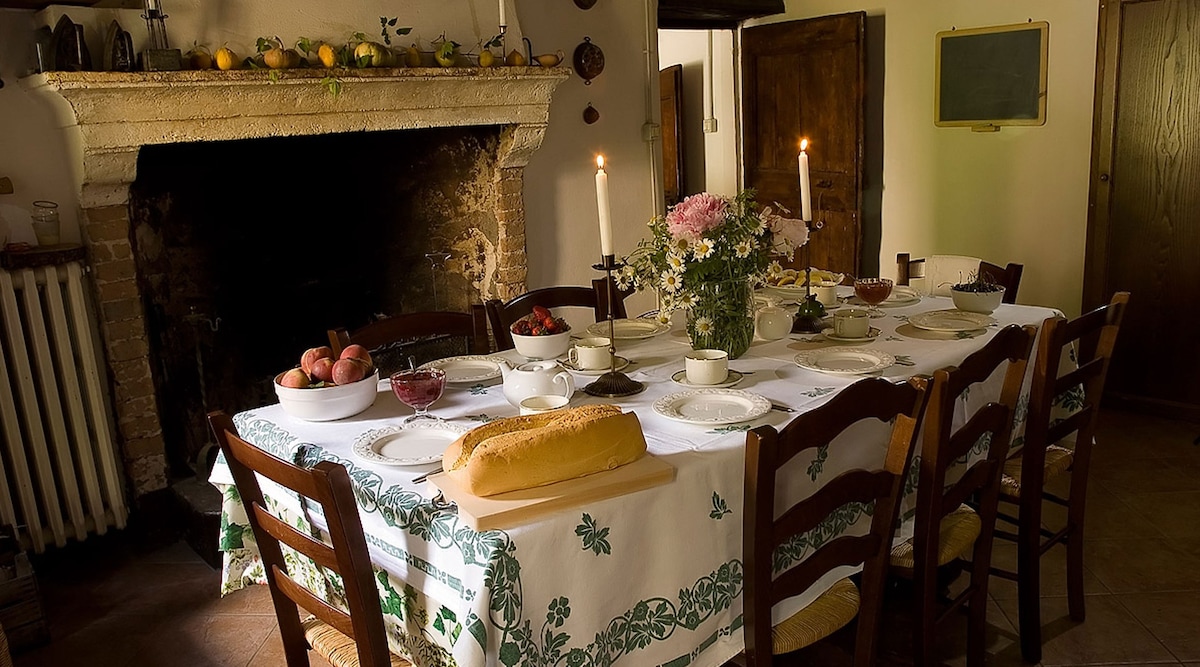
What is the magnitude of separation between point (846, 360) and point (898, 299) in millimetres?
725

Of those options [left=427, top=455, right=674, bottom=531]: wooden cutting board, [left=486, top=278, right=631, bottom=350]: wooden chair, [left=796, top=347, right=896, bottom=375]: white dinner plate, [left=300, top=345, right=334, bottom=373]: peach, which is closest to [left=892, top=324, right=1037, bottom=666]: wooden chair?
[left=796, top=347, right=896, bottom=375]: white dinner plate

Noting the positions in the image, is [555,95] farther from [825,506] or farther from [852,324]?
[825,506]

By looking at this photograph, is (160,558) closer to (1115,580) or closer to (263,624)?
(263,624)

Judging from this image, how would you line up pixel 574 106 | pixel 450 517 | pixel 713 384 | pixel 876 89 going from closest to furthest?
1. pixel 450 517
2. pixel 713 384
3. pixel 574 106
4. pixel 876 89

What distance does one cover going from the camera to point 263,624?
2.57 metres

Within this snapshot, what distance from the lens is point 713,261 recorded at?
206 centimetres

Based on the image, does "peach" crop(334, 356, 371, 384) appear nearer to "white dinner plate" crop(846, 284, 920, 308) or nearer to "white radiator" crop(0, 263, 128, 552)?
"white radiator" crop(0, 263, 128, 552)

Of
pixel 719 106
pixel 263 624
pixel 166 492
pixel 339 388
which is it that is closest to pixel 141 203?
pixel 166 492

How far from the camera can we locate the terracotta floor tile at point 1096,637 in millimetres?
2234

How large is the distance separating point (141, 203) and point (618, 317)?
1.62m

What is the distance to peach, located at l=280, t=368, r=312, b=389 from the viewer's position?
1.82m

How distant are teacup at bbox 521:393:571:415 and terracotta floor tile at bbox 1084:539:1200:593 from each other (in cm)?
175

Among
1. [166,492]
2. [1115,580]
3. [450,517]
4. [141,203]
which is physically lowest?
[1115,580]

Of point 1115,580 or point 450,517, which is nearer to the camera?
point 450,517
